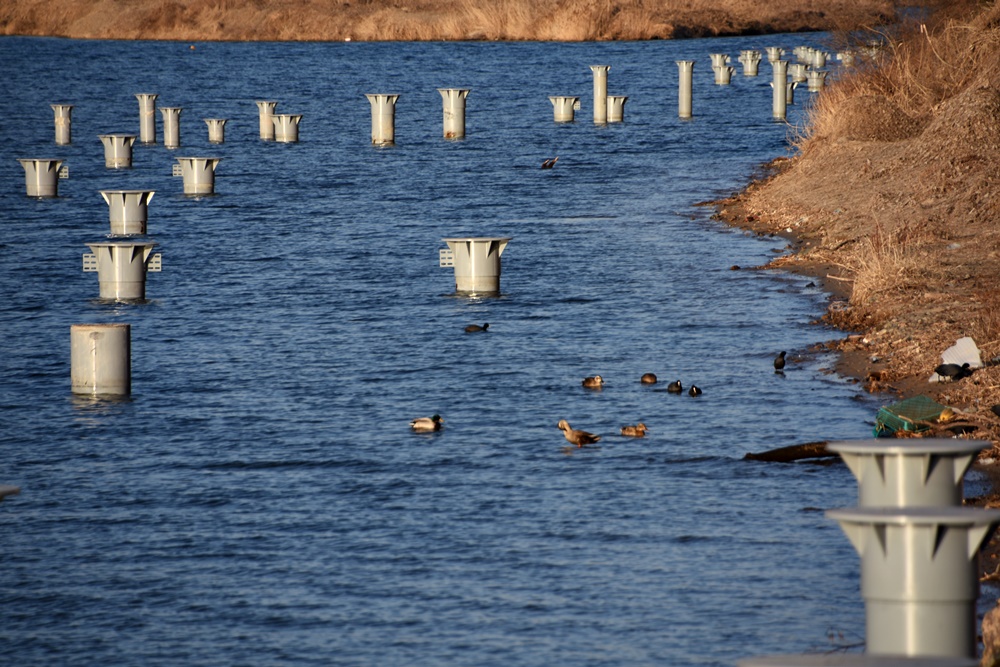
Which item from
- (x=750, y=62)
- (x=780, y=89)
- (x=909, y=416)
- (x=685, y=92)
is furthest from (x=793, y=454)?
(x=750, y=62)

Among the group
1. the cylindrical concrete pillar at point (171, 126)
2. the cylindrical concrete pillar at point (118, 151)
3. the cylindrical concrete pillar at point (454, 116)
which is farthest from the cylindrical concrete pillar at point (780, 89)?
the cylindrical concrete pillar at point (118, 151)

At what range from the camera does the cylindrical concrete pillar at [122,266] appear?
57.4 feet

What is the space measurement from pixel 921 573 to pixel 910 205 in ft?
50.3

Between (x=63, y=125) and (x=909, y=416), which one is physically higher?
(x=63, y=125)

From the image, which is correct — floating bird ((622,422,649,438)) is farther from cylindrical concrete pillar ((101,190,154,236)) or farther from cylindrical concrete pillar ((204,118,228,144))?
cylindrical concrete pillar ((204,118,228,144))

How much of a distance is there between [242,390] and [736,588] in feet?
20.6

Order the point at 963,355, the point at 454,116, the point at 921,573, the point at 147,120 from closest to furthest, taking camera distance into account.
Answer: the point at 921,573
the point at 963,355
the point at 454,116
the point at 147,120

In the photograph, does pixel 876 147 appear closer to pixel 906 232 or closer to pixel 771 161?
pixel 906 232

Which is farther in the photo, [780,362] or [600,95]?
[600,95]

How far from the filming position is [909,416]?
1067 centimetres

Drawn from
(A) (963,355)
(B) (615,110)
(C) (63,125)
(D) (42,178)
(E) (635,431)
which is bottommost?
(E) (635,431)

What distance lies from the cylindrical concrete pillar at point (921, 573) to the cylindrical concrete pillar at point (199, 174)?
24675mm

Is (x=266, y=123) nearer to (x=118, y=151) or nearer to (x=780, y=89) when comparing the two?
(x=118, y=151)

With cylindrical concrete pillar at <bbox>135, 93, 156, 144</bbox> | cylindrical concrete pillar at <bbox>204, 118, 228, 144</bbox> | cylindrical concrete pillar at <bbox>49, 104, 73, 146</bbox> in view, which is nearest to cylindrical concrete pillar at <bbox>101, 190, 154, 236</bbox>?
cylindrical concrete pillar at <bbox>204, 118, 228, 144</bbox>
